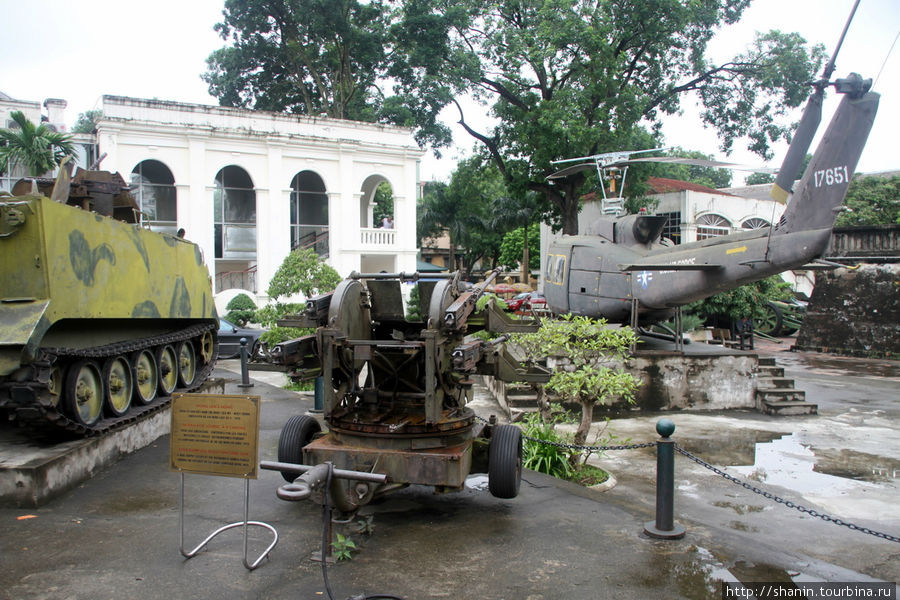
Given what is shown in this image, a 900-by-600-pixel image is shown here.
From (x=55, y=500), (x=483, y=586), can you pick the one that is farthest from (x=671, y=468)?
(x=55, y=500)

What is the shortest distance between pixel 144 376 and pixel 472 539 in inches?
217

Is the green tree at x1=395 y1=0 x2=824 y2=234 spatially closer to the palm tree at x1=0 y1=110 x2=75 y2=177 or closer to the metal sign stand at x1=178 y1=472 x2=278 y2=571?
the palm tree at x1=0 y1=110 x2=75 y2=177

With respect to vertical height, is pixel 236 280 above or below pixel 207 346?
above

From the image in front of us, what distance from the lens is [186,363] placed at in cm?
1072

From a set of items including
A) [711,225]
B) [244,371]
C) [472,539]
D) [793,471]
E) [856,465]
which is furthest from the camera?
[711,225]

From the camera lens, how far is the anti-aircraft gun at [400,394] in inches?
217

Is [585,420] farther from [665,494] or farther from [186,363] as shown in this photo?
[186,363]

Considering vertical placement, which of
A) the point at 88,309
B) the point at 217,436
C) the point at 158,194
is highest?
the point at 158,194

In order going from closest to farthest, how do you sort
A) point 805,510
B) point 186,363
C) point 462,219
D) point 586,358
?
point 805,510, point 586,358, point 186,363, point 462,219

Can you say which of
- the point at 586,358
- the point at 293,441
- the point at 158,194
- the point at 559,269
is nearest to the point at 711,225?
the point at 559,269

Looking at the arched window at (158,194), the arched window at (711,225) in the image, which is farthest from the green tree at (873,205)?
the arched window at (158,194)

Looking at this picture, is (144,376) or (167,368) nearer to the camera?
(144,376)

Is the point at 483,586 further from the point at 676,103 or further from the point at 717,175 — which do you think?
the point at 717,175

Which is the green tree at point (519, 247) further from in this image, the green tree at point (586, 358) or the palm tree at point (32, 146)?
the green tree at point (586, 358)
